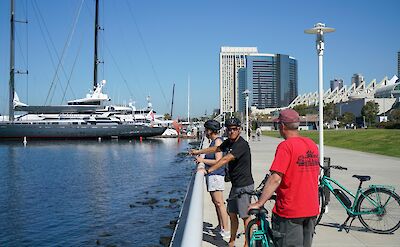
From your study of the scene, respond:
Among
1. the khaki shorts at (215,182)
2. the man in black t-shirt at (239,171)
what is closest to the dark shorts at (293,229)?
the man in black t-shirt at (239,171)

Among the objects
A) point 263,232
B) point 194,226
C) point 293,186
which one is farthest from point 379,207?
point 194,226

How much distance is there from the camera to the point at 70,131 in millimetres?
82625

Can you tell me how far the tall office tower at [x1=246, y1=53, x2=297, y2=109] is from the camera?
141750mm

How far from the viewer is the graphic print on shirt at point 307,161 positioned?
410cm

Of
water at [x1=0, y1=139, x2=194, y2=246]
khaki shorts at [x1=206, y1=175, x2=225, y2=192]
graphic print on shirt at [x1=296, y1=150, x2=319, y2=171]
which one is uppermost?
graphic print on shirt at [x1=296, y1=150, x2=319, y2=171]

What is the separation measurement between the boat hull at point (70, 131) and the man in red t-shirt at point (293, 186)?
262 feet

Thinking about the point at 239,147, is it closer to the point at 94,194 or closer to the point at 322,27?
the point at 322,27

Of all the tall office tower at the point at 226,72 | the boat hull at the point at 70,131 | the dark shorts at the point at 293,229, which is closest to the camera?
the dark shorts at the point at 293,229

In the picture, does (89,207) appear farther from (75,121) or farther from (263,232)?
(75,121)

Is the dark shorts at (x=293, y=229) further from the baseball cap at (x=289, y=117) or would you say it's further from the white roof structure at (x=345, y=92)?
the white roof structure at (x=345, y=92)

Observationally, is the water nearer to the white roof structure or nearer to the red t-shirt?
the red t-shirt

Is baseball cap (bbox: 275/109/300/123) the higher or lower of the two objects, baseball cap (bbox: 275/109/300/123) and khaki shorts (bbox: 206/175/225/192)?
the higher

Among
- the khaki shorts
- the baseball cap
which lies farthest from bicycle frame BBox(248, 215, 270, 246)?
the khaki shorts

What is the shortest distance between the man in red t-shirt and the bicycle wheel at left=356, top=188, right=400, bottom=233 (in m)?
3.31
